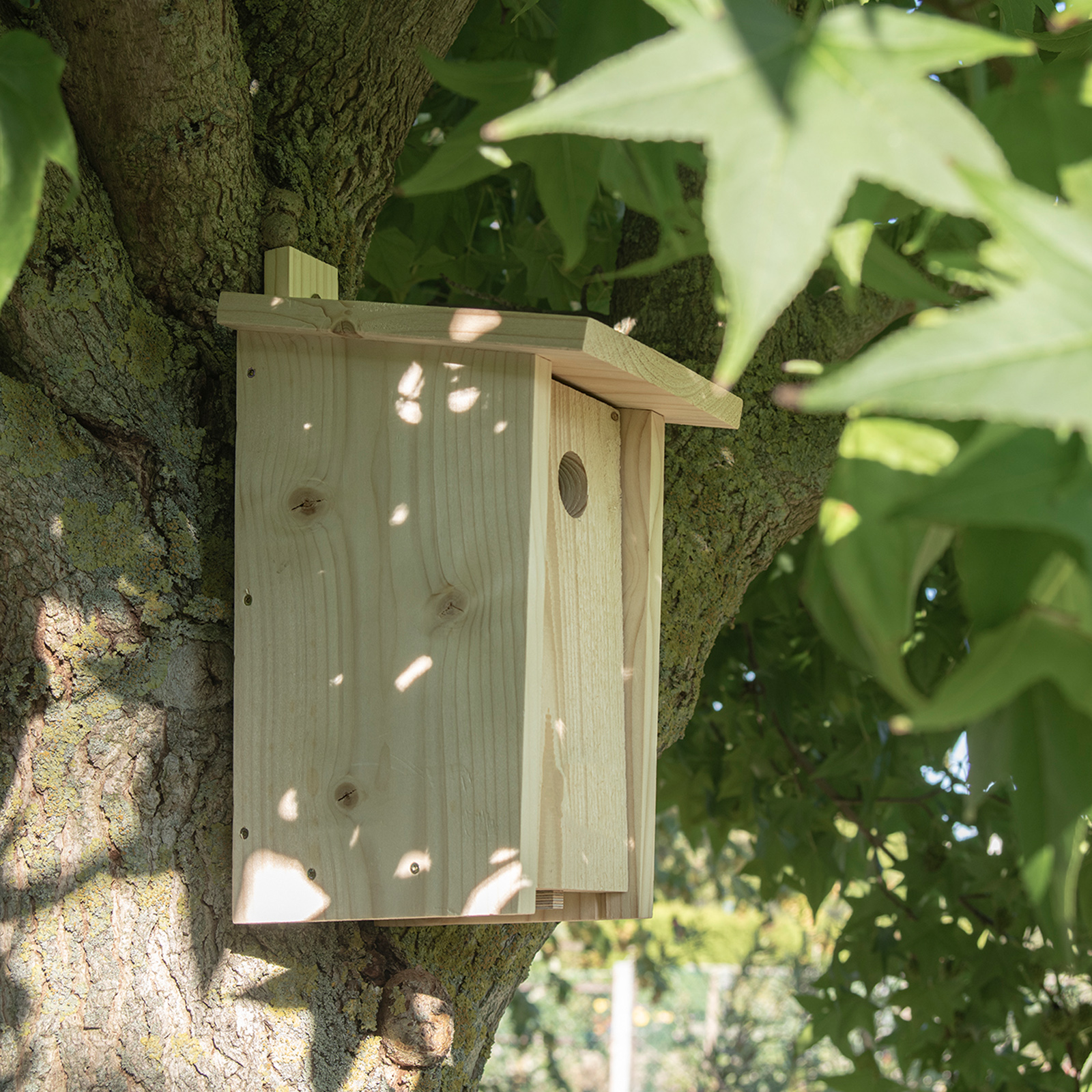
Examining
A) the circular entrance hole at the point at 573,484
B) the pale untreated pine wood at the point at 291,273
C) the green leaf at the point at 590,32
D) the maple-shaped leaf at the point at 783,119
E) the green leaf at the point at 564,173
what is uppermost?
the pale untreated pine wood at the point at 291,273

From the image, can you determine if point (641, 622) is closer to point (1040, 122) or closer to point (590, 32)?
point (590, 32)

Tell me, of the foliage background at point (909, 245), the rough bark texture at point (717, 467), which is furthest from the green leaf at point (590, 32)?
the rough bark texture at point (717, 467)

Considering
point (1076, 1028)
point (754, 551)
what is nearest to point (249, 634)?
point (754, 551)

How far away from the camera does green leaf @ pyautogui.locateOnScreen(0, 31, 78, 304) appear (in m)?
0.78

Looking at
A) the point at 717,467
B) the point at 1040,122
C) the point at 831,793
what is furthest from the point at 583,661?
the point at 831,793

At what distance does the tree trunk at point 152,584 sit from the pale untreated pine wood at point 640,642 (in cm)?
26

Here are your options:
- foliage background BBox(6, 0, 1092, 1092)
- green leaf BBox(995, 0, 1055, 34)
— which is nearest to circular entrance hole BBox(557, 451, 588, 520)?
foliage background BBox(6, 0, 1092, 1092)

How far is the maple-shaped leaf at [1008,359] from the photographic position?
1.64 feet

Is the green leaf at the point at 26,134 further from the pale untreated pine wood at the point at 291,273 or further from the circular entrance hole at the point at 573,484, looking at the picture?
the circular entrance hole at the point at 573,484

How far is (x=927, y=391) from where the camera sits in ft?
1.65

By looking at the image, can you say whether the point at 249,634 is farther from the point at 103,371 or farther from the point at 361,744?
the point at 103,371

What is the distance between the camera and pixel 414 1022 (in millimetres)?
1567

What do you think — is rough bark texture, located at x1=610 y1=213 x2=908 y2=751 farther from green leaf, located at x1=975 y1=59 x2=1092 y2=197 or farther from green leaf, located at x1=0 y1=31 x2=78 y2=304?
green leaf, located at x1=0 y1=31 x2=78 y2=304

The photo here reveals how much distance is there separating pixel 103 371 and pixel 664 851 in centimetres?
1086
